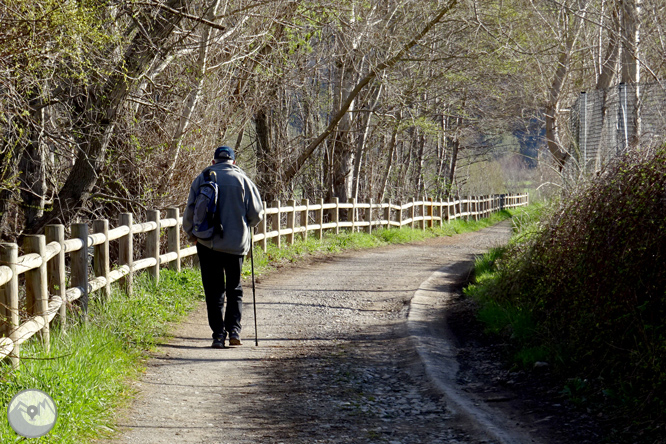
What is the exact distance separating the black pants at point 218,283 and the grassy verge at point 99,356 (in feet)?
2.11

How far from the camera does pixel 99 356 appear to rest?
5645 millimetres

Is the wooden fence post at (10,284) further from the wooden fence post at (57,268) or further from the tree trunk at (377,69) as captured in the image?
the tree trunk at (377,69)

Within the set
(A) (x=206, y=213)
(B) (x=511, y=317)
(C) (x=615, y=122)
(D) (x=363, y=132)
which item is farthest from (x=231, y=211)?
(D) (x=363, y=132)

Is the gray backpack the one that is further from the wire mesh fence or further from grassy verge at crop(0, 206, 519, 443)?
the wire mesh fence

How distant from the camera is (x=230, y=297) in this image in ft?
23.3

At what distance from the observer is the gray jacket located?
22.7ft

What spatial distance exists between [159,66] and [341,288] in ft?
14.3

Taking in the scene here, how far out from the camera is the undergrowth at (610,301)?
4.86 m

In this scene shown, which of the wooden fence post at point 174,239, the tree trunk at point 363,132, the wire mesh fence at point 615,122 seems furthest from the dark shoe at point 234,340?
the tree trunk at point 363,132

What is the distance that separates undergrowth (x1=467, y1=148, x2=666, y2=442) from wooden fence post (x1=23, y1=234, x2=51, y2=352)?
422 cm

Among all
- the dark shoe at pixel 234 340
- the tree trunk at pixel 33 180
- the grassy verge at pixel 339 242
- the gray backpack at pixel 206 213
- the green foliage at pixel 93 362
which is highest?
the tree trunk at pixel 33 180

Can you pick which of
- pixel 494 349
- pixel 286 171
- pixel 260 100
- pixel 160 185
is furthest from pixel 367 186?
pixel 494 349

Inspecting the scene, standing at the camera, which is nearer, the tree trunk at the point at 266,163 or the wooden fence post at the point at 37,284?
the wooden fence post at the point at 37,284

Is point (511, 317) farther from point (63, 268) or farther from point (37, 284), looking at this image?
point (37, 284)
